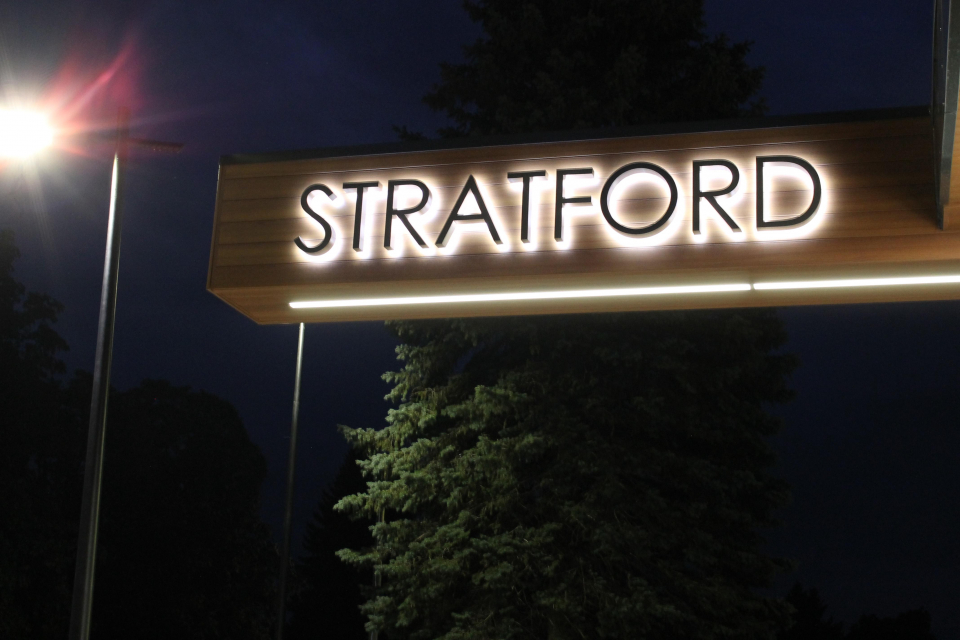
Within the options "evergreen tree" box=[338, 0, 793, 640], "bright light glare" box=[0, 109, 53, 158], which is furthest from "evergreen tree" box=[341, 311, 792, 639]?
"bright light glare" box=[0, 109, 53, 158]

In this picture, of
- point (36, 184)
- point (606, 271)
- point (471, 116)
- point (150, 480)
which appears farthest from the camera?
point (150, 480)

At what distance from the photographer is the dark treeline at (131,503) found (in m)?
31.1

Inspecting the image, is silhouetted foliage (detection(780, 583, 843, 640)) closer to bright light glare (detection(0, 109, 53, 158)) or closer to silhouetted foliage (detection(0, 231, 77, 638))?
silhouetted foliage (detection(0, 231, 77, 638))

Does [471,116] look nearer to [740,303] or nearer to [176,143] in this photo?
[176,143]

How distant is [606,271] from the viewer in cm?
633

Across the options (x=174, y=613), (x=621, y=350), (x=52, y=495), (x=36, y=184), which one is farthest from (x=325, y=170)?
(x=174, y=613)

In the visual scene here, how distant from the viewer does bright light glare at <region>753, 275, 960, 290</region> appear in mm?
6164

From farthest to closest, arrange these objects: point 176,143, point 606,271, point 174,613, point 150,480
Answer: point 150,480 < point 174,613 < point 176,143 < point 606,271

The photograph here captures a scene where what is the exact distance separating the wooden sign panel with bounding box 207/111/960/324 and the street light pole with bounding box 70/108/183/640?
3.54 metres

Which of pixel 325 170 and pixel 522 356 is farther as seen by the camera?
pixel 522 356

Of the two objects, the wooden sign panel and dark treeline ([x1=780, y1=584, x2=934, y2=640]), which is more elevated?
the wooden sign panel

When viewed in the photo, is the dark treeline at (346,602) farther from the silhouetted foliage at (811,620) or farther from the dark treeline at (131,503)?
the dark treeline at (131,503)

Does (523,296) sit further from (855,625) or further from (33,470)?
(855,625)

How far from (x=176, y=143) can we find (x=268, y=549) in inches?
1234
